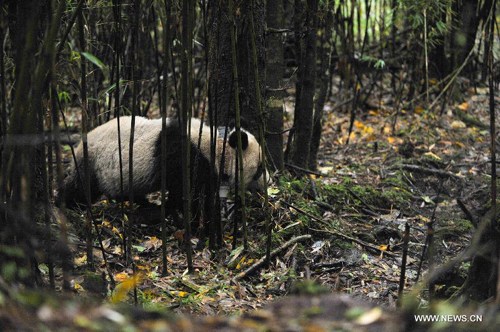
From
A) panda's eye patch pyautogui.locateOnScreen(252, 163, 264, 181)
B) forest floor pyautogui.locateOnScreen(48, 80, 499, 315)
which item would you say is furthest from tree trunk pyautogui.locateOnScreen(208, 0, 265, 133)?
forest floor pyautogui.locateOnScreen(48, 80, 499, 315)

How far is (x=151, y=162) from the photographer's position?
5.91m

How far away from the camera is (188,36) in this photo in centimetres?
402

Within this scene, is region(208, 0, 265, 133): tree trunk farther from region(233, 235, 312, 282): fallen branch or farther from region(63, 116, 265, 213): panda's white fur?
region(233, 235, 312, 282): fallen branch

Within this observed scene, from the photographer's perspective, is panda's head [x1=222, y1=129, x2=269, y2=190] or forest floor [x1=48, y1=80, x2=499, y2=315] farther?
panda's head [x1=222, y1=129, x2=269, y2=190]

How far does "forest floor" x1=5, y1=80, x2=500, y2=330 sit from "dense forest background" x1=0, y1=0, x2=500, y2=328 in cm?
2

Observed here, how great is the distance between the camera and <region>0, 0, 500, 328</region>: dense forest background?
2.93 metres

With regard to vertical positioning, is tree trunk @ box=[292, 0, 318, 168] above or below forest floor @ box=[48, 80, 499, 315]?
above

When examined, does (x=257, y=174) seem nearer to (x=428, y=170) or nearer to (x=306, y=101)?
(x=306, y=101)

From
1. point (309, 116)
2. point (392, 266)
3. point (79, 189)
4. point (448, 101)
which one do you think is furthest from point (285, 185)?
point (448, 101)

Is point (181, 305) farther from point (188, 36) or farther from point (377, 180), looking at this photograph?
point (377, 180)

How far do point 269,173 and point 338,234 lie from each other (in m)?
1.03

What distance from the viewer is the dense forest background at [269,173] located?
9.61ft

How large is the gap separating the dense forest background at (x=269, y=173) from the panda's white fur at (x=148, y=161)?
0.23 m

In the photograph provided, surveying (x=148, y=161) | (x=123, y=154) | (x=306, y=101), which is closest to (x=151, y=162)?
(x=148, y=161)
